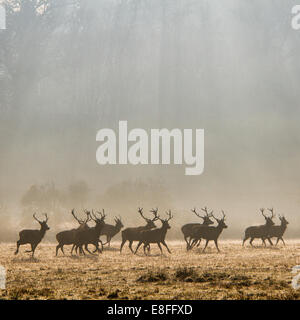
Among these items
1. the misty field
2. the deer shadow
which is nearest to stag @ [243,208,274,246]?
the misty field

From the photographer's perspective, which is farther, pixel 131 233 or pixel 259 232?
pixel 259 232

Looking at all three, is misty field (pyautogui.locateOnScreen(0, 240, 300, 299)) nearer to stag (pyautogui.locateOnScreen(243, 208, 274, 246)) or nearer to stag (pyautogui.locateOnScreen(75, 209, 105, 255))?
stag (pyautogui.locateOnScreen(75, 209, 105, 255))

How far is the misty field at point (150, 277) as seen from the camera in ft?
50.6

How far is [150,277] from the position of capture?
18625mm

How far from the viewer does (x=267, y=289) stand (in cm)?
1606

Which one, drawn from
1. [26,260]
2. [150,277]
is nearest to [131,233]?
[26,260]

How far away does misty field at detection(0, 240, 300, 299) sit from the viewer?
15.4 metres

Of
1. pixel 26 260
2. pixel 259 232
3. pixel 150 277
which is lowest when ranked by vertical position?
pixel 26 260

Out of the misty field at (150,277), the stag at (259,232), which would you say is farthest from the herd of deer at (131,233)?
the misty field at (150,277)

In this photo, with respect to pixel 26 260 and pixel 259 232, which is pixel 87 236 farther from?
pixel 259 232
